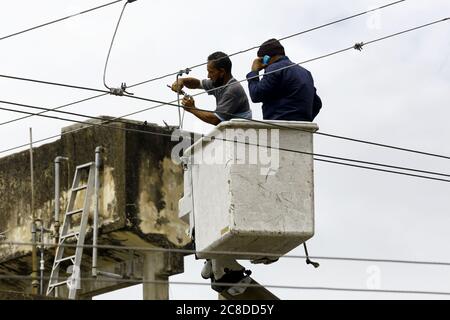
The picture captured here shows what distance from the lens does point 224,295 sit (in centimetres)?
1998

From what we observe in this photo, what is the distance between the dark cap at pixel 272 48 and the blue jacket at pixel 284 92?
150 mm

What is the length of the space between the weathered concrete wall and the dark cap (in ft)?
11.6

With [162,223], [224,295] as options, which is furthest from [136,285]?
[224,295]

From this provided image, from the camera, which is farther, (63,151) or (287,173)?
(63,151)

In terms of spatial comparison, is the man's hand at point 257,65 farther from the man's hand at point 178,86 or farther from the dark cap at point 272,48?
the man's hand at point 178,86

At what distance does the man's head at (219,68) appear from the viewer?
64.8 feet

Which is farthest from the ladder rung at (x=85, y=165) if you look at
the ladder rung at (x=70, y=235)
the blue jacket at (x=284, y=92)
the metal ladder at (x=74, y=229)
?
the blue jacket at (x=284, y=92)

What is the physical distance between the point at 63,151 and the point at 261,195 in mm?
5519

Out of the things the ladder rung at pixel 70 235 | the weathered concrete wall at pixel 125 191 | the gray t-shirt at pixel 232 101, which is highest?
the gray t-shirt at pixel 232 101

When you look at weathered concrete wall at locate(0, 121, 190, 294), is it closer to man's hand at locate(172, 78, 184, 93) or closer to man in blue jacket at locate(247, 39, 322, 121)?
man's hand at locate(172, 78, 184, 93)

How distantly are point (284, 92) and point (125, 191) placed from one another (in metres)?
4.47

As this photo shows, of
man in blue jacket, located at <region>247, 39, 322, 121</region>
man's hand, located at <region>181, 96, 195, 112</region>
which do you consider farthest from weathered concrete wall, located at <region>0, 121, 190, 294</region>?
man in blue jacket, located at <region>247, 39, 322, 121</region>

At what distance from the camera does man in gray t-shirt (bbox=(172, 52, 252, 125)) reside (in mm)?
19594

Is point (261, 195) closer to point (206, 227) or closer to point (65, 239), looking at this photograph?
point (206, 227)
